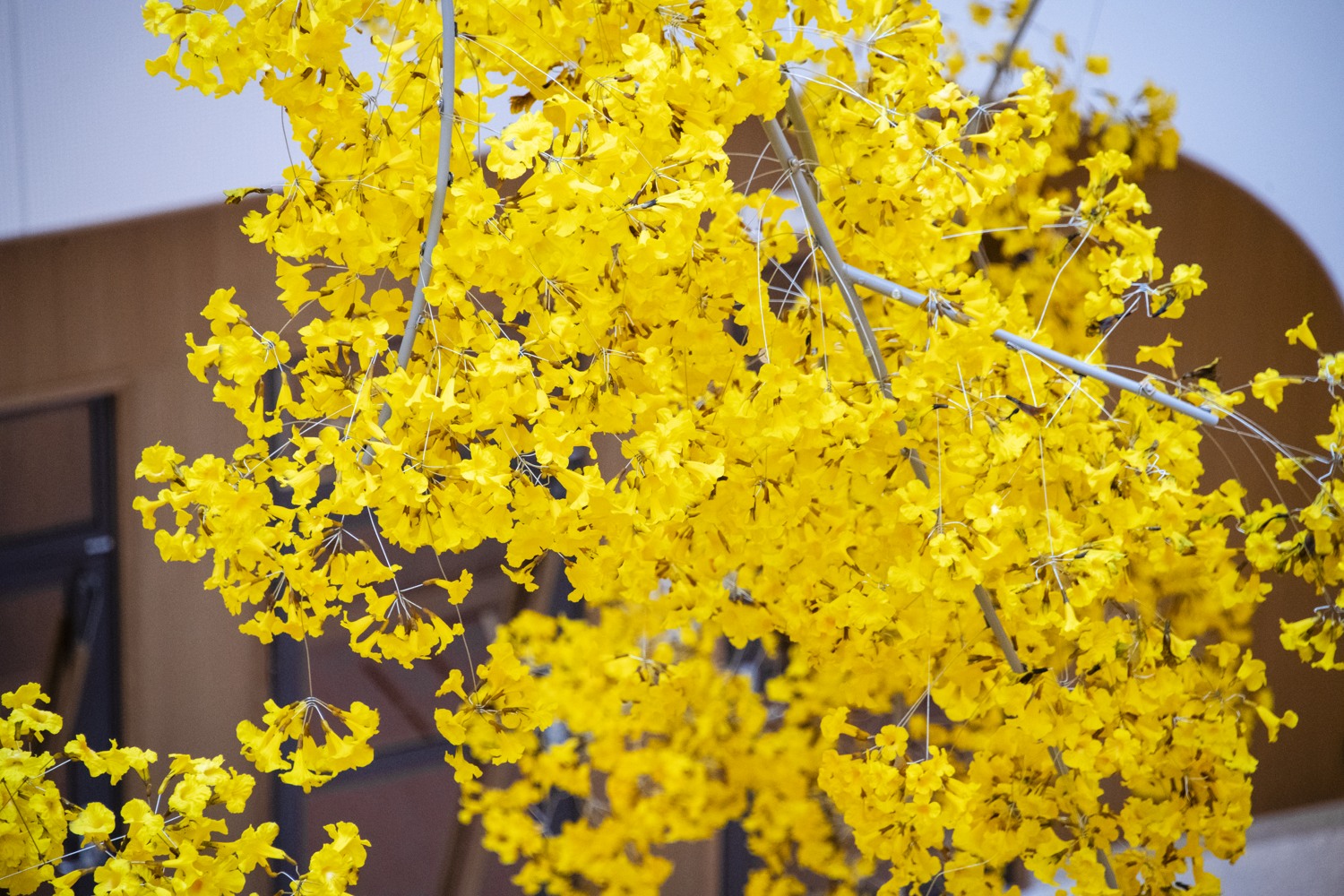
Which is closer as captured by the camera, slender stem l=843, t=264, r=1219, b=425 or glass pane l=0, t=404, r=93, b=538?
slender stem l=843, t=264, r=1219, b=425

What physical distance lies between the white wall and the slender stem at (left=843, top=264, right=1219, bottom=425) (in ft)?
5.05

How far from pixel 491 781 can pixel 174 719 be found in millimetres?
941

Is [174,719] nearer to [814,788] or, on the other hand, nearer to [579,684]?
[579,684]

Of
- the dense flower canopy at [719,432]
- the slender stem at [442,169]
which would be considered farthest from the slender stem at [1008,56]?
the slender stem at [442,169]

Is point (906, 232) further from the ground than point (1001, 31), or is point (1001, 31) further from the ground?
point (1001, 31)

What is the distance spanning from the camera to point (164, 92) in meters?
2.46

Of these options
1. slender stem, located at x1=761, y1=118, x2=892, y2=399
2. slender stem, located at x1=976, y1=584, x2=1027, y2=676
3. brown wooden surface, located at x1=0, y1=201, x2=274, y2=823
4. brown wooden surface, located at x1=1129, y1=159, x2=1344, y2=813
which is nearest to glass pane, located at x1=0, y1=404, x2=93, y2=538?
brown wooden surface, located at x1=0, y1=201, x2=274, y2=823

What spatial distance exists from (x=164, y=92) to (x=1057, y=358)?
7.12ft

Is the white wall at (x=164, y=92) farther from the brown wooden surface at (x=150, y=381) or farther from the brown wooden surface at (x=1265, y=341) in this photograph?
the brown wooden surface at (x=1265, y=341)

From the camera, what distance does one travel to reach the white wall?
2.39 meters

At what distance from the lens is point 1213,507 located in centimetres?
160

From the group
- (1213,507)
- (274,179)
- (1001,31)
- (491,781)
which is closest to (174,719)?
(491,781)

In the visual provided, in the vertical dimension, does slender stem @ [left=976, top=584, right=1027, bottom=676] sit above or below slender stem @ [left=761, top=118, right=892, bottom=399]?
below

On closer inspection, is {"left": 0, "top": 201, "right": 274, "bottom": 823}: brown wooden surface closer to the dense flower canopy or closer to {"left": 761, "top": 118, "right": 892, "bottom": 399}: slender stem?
the dense flower canopy
